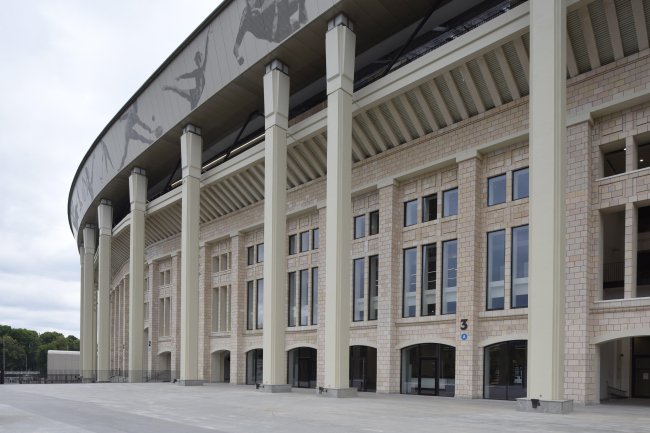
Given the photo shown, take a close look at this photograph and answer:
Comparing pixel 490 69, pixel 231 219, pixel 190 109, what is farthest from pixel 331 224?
pixel 231 219

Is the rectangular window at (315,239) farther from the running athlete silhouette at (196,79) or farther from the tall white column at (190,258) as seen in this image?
the running athlete silhouette at (196,79)

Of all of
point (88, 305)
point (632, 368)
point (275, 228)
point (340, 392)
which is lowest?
point (88, 305)

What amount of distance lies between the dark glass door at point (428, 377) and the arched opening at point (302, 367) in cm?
835

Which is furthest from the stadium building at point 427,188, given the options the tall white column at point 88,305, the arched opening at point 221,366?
the tall white column at point 88,305

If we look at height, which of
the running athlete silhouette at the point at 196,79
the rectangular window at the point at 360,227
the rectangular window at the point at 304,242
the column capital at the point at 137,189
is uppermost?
the running athlete silhouette at the point at 196,79

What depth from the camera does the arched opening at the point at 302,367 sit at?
3378 centimetres

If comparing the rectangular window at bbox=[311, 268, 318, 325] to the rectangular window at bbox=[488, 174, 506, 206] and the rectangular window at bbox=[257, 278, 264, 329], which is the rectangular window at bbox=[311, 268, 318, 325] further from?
the rectangular window at bbox=[488, 174, 506, 206]

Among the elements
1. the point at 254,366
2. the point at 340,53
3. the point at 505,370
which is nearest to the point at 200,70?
the point at 340,53

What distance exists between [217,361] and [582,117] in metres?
30.2

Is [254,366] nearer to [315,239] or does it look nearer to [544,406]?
[315,239]

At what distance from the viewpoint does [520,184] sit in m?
24.0

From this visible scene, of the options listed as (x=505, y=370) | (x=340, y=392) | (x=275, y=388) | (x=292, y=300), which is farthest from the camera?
(x=292, y=300)

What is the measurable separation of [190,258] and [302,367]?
9.19 metres

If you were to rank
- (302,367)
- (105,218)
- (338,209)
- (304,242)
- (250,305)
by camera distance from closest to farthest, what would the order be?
(338,209), (302,367), (304,242), (250,305), (105,218)
